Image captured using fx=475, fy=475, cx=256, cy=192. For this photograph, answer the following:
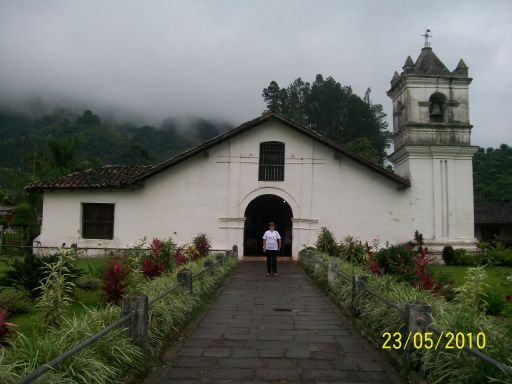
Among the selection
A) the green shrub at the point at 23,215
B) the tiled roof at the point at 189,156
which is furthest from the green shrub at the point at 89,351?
the green shrub at the point at 23,215

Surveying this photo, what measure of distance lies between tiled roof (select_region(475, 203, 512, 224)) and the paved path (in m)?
26.4

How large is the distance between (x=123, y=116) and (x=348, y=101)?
90.2 m

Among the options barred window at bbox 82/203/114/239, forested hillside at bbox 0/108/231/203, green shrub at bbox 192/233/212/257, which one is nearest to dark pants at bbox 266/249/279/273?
green shrub at bbox 192/233/212/257

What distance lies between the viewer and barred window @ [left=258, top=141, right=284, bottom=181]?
746 inches

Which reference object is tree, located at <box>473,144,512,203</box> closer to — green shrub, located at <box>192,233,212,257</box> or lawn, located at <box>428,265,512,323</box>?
lawn, located at <box>428,265,512,323</box>

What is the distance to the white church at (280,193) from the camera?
18.7 metres

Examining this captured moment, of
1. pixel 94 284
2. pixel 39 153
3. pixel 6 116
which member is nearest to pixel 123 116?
pixel 6 116

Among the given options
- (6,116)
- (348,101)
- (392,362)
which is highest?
(6,116)

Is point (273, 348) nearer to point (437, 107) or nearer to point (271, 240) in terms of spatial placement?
point (271, 240)

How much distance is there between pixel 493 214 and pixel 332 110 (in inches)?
1004

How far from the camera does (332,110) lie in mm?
54375

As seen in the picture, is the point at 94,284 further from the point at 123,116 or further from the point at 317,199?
the point at 123,116

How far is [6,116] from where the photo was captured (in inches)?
4144

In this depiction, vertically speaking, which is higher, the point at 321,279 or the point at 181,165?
the point at 181,165
